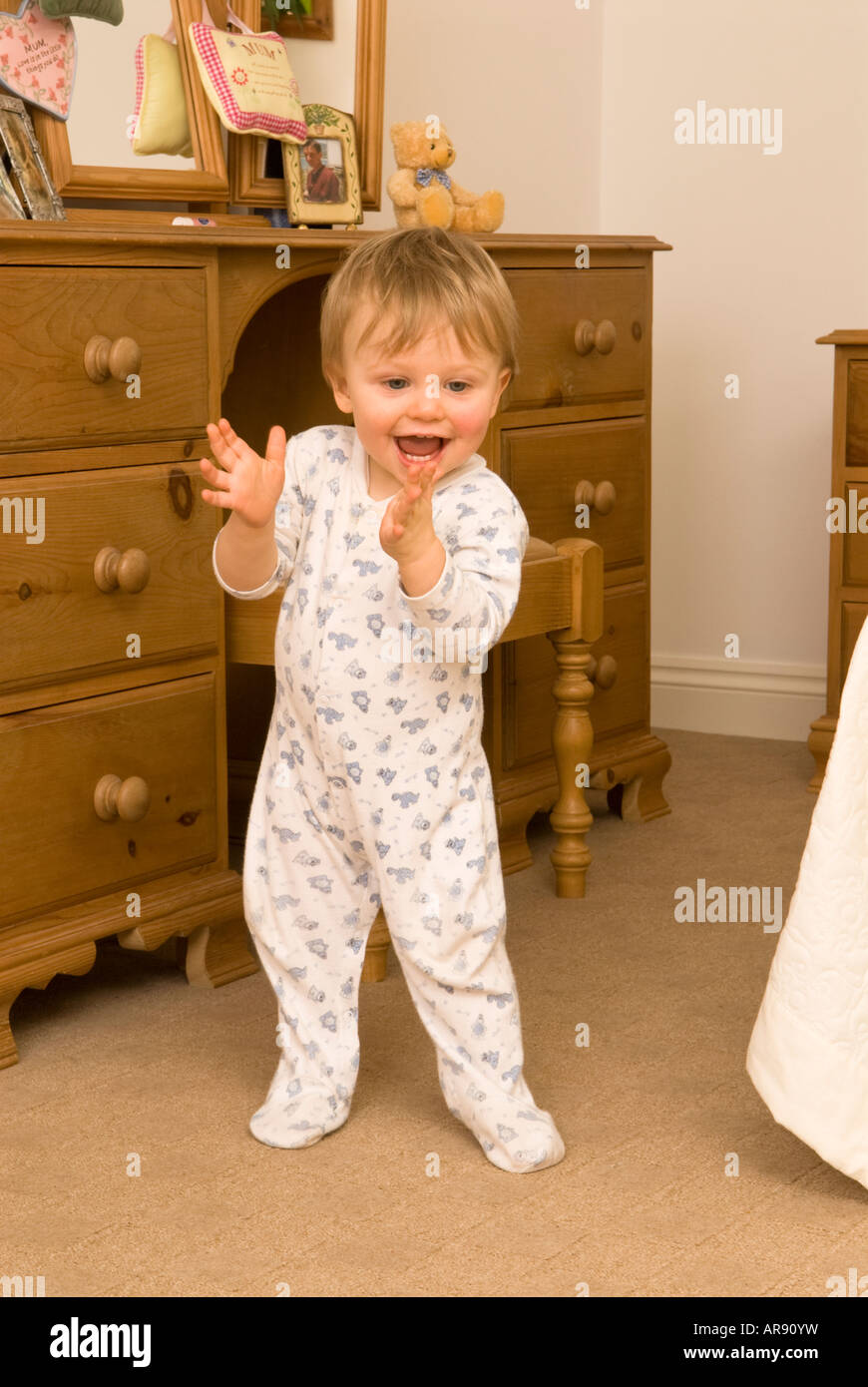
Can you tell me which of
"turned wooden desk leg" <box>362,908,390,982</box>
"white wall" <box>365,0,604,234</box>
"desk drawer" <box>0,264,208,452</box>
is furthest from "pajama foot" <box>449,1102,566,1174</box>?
"white wall" <box>365,0,604,234</box>

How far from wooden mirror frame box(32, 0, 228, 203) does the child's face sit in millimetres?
787

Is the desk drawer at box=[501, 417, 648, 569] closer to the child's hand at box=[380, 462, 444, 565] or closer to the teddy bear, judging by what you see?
the teddy bear

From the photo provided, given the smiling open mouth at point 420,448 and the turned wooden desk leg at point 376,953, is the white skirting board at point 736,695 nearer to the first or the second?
the turned wooden desk leg at point 376,953

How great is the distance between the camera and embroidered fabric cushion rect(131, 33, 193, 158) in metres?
2.13

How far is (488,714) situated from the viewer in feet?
7.73

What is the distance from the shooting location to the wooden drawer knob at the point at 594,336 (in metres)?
2.40

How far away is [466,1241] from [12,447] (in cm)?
87

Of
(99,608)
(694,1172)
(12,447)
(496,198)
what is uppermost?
(496,198)

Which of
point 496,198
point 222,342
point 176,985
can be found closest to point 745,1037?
point 176,985

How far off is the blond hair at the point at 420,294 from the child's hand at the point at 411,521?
0.60 feet

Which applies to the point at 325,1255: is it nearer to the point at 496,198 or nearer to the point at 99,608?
the point at 99,608

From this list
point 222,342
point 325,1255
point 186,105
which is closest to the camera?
point 325,1255

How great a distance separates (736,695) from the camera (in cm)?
332

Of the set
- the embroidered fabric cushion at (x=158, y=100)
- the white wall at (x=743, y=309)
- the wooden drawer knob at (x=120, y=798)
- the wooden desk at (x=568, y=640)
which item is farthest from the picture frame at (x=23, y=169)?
the white wall at (x=743, y=309)
